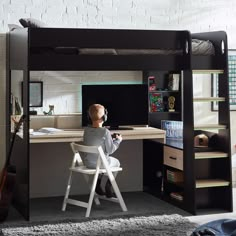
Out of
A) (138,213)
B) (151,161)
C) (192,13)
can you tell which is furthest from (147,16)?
A: (138,213)

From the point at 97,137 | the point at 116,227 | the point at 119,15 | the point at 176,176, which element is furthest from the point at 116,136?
the point at 119,15

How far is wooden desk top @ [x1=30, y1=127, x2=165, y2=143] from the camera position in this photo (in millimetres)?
5684

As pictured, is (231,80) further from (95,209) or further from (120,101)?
(95,209)

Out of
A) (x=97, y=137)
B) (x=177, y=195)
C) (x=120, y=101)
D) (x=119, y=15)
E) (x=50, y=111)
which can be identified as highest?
(x=119, y=15)

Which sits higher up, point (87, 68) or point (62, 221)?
point (87, 68)

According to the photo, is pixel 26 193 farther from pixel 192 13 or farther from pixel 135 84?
pixel 192 13

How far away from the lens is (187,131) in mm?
5621

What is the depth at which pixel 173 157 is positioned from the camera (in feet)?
19.5

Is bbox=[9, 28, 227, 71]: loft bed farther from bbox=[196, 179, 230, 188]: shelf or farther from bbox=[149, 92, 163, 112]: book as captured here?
bbox=[196, 179, 230, 188]: shelf

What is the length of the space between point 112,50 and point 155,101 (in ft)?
3.72

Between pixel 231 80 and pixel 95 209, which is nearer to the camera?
pixel 95 209

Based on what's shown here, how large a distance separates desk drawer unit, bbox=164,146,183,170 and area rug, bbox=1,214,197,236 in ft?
2.09

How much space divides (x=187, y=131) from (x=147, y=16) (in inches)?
61.4

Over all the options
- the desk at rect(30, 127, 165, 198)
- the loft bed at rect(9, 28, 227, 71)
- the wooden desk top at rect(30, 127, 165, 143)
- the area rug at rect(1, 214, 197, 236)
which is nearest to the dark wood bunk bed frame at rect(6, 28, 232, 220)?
the loft bed at rect(9, 28, 227, 71)
